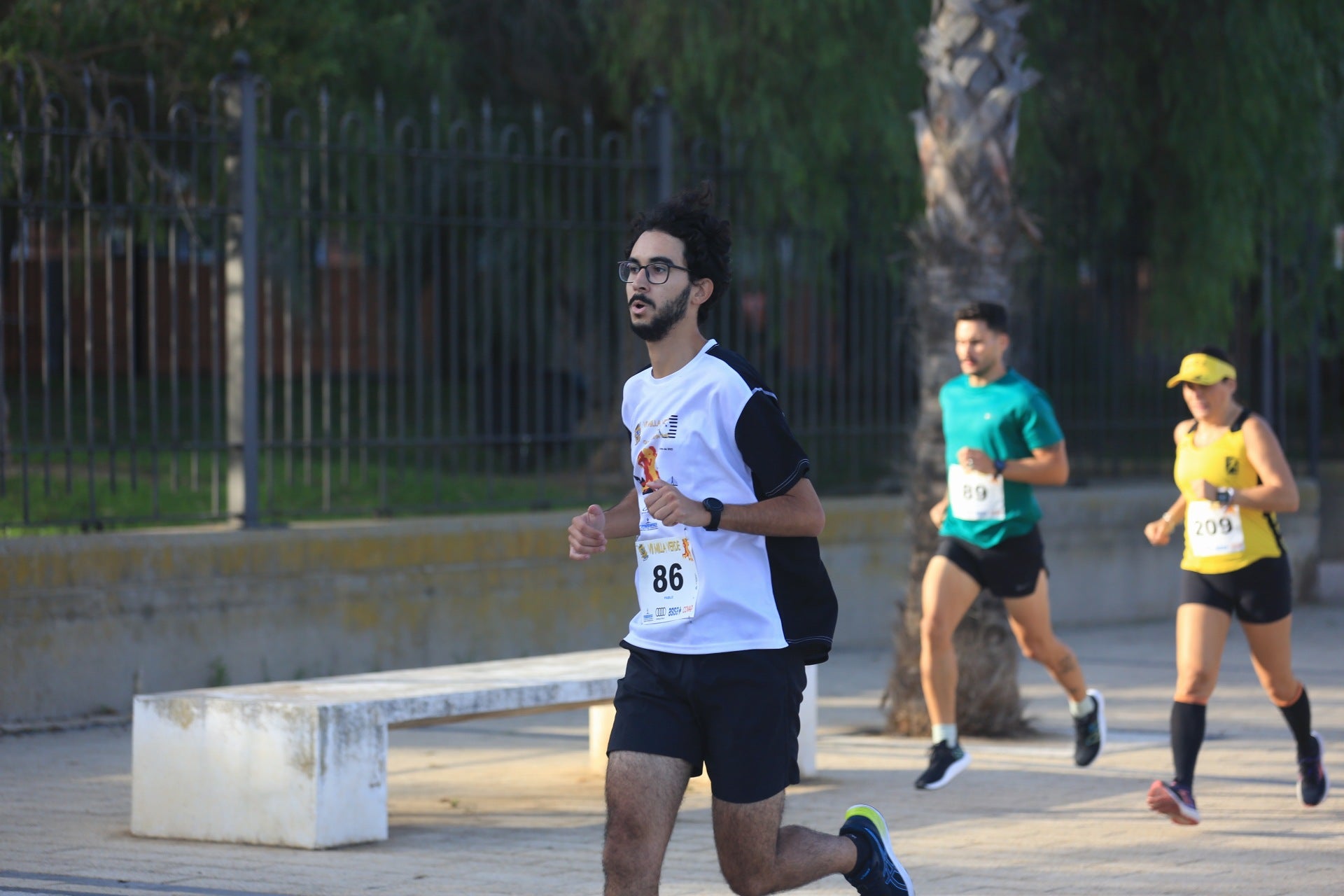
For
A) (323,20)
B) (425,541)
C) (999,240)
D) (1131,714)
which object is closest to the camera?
(999,240)

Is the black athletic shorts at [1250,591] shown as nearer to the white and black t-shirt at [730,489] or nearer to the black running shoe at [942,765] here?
the black running shoe at [942,765]

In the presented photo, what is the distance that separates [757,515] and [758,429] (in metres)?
0.21

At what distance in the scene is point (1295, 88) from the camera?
14.7 meters

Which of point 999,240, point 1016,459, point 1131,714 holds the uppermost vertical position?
point 999,240

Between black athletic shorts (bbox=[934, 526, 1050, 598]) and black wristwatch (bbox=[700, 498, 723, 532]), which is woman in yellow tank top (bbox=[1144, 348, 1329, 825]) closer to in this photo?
black athletic shorts (bbox=[934, 526, 1050, 598])

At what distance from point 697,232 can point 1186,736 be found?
3322 millimetres

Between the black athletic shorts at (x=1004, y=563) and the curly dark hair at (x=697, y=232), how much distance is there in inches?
131

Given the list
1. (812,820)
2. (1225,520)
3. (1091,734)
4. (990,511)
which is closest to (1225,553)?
(1225,520)

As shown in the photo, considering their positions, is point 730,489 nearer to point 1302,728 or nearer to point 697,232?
point 697,232

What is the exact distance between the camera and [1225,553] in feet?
22.6

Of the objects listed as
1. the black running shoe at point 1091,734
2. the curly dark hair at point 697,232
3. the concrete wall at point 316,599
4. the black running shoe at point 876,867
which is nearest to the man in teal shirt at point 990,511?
the black running shoe at point 1091,734

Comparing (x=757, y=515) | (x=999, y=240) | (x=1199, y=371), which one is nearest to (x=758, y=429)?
(x=757, y=515)

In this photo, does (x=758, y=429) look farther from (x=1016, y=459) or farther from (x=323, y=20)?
(x=323, y=20)

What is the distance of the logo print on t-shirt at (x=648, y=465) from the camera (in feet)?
14.5
